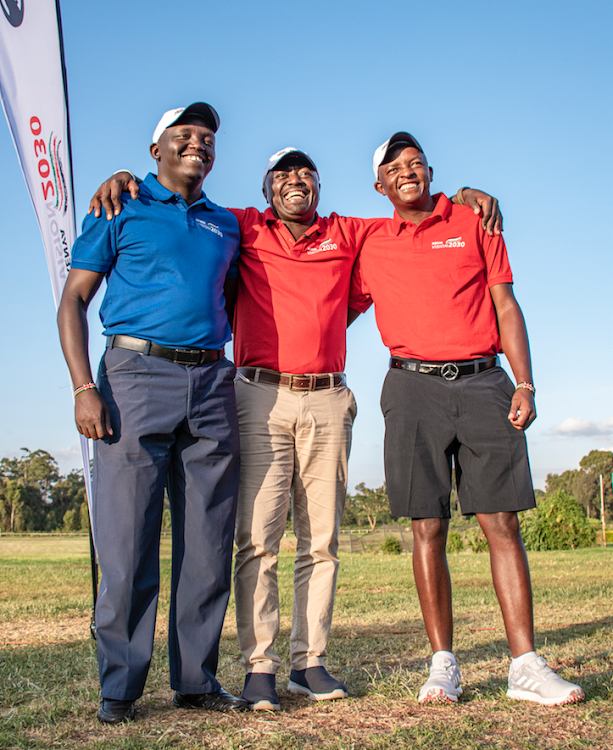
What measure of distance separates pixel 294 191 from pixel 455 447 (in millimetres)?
1560

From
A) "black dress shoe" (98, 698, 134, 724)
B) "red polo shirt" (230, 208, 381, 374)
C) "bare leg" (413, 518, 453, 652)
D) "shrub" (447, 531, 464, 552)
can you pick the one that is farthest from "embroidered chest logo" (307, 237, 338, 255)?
"shrub" (447, 531, 464, 552)

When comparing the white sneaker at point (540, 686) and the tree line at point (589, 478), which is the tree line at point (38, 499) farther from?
the tree line at point (589, 478)

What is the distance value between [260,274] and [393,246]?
71cm

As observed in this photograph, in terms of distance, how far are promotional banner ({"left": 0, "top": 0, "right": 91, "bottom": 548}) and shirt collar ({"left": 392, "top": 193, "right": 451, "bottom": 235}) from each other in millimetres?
2060

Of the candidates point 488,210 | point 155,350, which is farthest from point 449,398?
point 155,350

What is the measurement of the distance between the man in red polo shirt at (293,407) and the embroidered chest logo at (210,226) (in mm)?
230

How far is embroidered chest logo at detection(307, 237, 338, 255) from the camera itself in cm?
342

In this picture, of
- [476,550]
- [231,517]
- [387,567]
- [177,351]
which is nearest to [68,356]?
[177,351]

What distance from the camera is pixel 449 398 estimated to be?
3141 mm

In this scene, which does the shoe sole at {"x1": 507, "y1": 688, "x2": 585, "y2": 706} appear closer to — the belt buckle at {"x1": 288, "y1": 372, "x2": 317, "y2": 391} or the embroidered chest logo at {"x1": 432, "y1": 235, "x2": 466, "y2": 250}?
the belt buckle at {"x1": 288, "y1": 372, "x2": 317, "y2": 391}

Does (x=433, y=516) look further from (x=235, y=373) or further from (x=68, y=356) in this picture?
(x=68, y=356)

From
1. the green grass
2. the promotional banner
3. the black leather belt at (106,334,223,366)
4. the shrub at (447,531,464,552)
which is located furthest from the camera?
the shrub at (447,531,464,552)

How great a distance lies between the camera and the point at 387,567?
38.6 feet

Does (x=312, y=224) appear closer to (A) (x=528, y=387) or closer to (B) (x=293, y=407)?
(B) (x=293, y=407)
